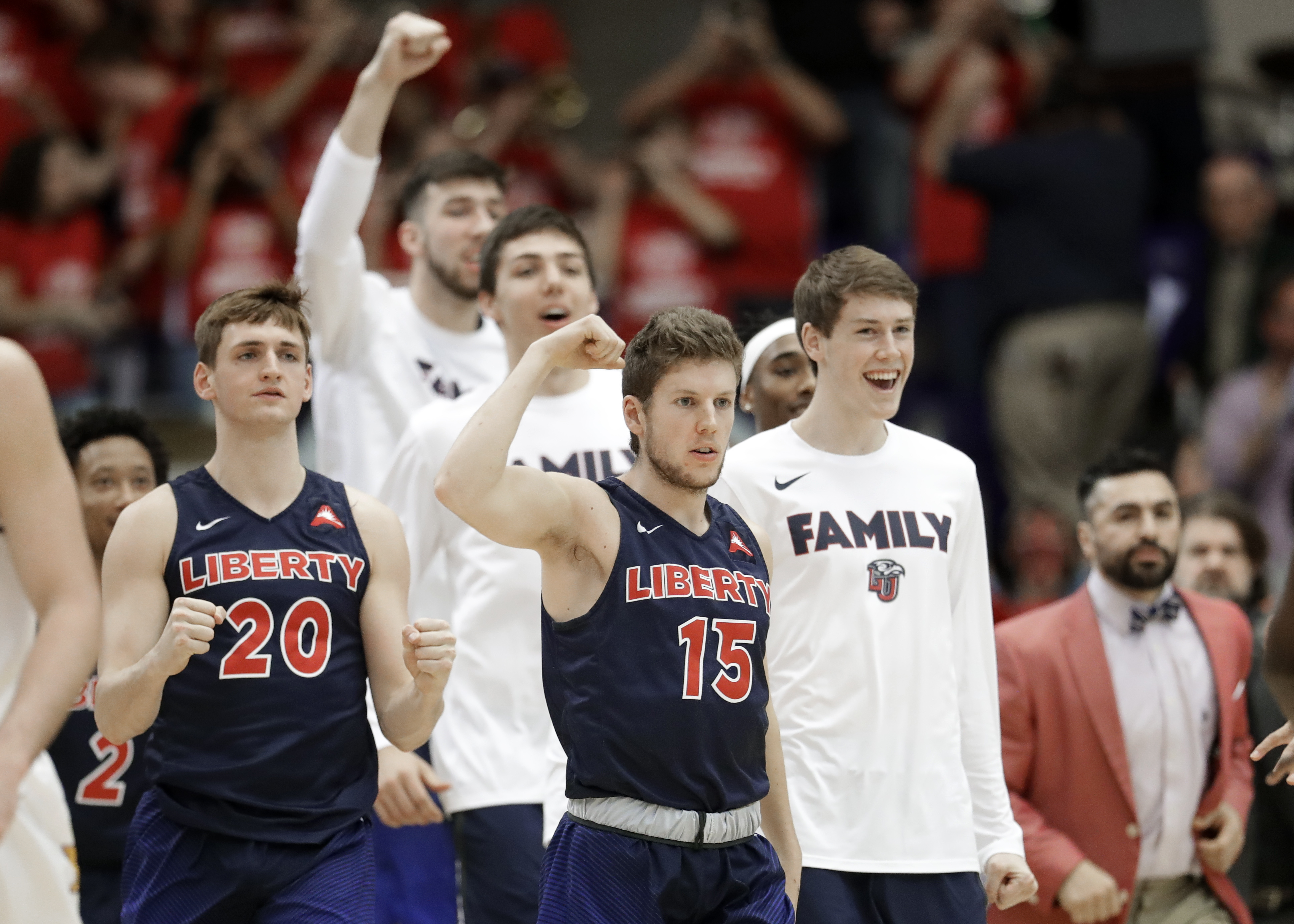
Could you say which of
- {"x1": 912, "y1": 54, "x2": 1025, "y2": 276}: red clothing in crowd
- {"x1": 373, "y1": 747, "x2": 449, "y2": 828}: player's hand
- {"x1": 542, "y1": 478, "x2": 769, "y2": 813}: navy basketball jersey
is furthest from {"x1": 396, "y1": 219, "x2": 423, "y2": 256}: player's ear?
{"x1": 912, "y1": 54, "x2": 1025, "y2": 276}: red clothing in crowd

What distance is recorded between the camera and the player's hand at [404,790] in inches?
205

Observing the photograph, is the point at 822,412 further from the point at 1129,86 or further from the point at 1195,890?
the point at 1129,86

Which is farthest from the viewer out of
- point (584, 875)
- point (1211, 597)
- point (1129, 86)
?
point (1129, 86)

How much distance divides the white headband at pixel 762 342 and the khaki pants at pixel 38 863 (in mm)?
2708

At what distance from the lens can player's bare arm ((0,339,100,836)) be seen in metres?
3.17

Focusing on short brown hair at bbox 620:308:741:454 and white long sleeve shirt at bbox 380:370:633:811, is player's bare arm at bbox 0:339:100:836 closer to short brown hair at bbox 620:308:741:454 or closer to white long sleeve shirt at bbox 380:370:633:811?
short brown hair at bbox 620:308:741:454

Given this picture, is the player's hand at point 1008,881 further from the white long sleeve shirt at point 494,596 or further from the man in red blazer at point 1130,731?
the white long sleeve shirt at point 494,596

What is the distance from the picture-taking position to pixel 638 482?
4402 mm

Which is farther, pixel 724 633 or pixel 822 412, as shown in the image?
pixel 822 412

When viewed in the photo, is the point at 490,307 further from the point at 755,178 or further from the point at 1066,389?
Answer: the point at 755,178

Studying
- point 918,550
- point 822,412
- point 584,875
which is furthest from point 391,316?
point 584,875

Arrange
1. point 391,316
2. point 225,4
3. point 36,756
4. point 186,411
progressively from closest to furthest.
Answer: point 36,756 < point 391,316 < point 186,411 < point 225,4

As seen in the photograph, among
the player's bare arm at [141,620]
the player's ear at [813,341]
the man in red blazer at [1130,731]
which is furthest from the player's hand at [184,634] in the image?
the man in red blazer at [1130,731]

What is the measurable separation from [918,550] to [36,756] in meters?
2.68
